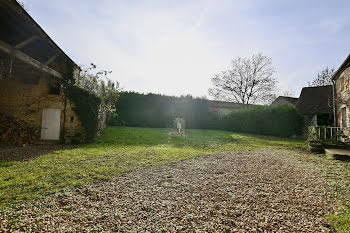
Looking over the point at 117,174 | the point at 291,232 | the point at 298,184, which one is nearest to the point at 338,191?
the point at 298,184

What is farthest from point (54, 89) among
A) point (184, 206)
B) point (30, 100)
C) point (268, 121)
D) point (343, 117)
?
point (268, 121)

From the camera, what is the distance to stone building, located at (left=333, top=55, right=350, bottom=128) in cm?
975

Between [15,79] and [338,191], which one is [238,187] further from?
[15,79]

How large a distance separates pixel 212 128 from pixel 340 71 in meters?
12.3

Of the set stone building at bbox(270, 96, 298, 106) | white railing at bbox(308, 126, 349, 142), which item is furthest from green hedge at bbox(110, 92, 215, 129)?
stone building at bbox(270, 96, 298, 106)

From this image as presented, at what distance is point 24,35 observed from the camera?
6.43 meters

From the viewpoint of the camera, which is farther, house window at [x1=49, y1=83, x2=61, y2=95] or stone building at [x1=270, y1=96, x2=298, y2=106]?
stone building at [x1=270, y1=96, x2=298, y2=106]

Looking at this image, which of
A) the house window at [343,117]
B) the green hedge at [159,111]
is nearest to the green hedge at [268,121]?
the green hedge at [159,111]

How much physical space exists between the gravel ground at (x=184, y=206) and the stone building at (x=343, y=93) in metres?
8.78

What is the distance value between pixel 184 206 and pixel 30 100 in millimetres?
9985

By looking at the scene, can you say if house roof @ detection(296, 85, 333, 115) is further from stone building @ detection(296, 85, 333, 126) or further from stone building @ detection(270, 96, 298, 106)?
stone building @ detection(270, 96, 298, 106)

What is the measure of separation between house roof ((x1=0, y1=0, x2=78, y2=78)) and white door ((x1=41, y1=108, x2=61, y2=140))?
86.7 inches

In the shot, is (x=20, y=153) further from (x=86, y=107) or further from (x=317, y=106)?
(x=317, y=106)

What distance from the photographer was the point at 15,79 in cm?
880
